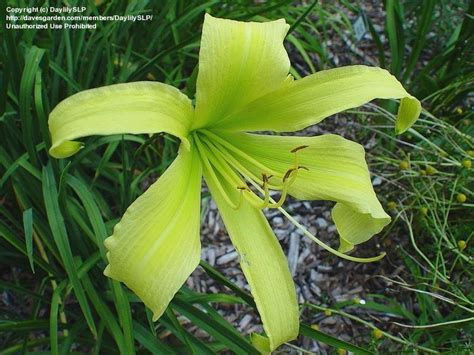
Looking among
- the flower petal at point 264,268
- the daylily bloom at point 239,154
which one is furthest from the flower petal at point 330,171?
the flower petal at point 264,268

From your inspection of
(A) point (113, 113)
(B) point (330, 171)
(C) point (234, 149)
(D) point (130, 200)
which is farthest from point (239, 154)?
(D) point (130, 200)

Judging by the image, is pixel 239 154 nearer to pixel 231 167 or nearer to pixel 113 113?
pixel 231 167

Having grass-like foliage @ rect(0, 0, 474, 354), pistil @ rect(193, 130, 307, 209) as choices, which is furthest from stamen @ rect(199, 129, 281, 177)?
grass-like foliage @ rect(0, 0, 474, 354)

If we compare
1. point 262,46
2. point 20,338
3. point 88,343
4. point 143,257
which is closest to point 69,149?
point 143,257

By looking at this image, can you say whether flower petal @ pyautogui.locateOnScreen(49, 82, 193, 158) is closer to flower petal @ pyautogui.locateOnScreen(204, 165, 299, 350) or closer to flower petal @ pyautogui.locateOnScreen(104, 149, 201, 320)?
flower petal @ pyautogui.locateOnScreen(104, 149, 201, 320)

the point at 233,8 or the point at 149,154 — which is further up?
the point at 233,8

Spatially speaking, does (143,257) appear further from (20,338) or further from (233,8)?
(233,8)

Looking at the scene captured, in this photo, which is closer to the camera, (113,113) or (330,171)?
(113,113)
